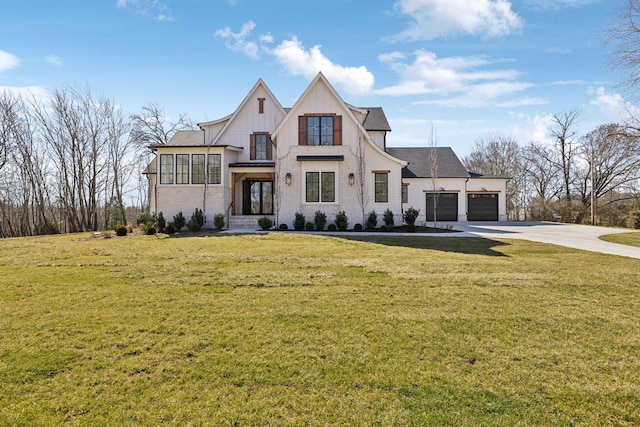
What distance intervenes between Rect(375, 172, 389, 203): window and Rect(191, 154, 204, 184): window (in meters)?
10.1

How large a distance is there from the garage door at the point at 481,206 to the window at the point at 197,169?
20.7 meters

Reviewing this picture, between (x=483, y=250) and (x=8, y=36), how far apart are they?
73.3 ft

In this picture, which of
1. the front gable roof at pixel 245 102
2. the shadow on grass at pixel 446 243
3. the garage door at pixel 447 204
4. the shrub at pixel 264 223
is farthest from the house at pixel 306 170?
the garage door at pixel 447 204

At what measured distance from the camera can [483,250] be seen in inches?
452

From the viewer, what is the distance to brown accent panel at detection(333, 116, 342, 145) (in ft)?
63.0

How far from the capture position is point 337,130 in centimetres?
1922

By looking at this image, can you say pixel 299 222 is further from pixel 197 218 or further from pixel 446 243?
pixel 446 243

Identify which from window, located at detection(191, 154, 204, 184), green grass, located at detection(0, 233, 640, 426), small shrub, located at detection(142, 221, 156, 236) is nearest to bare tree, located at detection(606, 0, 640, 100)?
green grass, located at detection(0, 233, 640, 426)

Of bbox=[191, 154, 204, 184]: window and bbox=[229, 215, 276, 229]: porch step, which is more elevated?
bbox=[191, 154, 204, 184]: window

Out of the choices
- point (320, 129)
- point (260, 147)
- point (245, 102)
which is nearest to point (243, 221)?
point (260, 147)

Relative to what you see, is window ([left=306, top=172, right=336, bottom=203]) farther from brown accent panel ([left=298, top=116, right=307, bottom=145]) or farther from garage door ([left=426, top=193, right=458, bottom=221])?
garage door ([left=426, top=193, right=458, bottom=221])

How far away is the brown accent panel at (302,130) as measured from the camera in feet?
63.2

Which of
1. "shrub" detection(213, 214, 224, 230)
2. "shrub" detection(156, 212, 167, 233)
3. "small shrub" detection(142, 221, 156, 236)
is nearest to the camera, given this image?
"small shrub" detection(142, 221, 156, 236)

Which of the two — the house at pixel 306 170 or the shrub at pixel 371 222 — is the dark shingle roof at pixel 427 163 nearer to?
the house at pixel 306 170
